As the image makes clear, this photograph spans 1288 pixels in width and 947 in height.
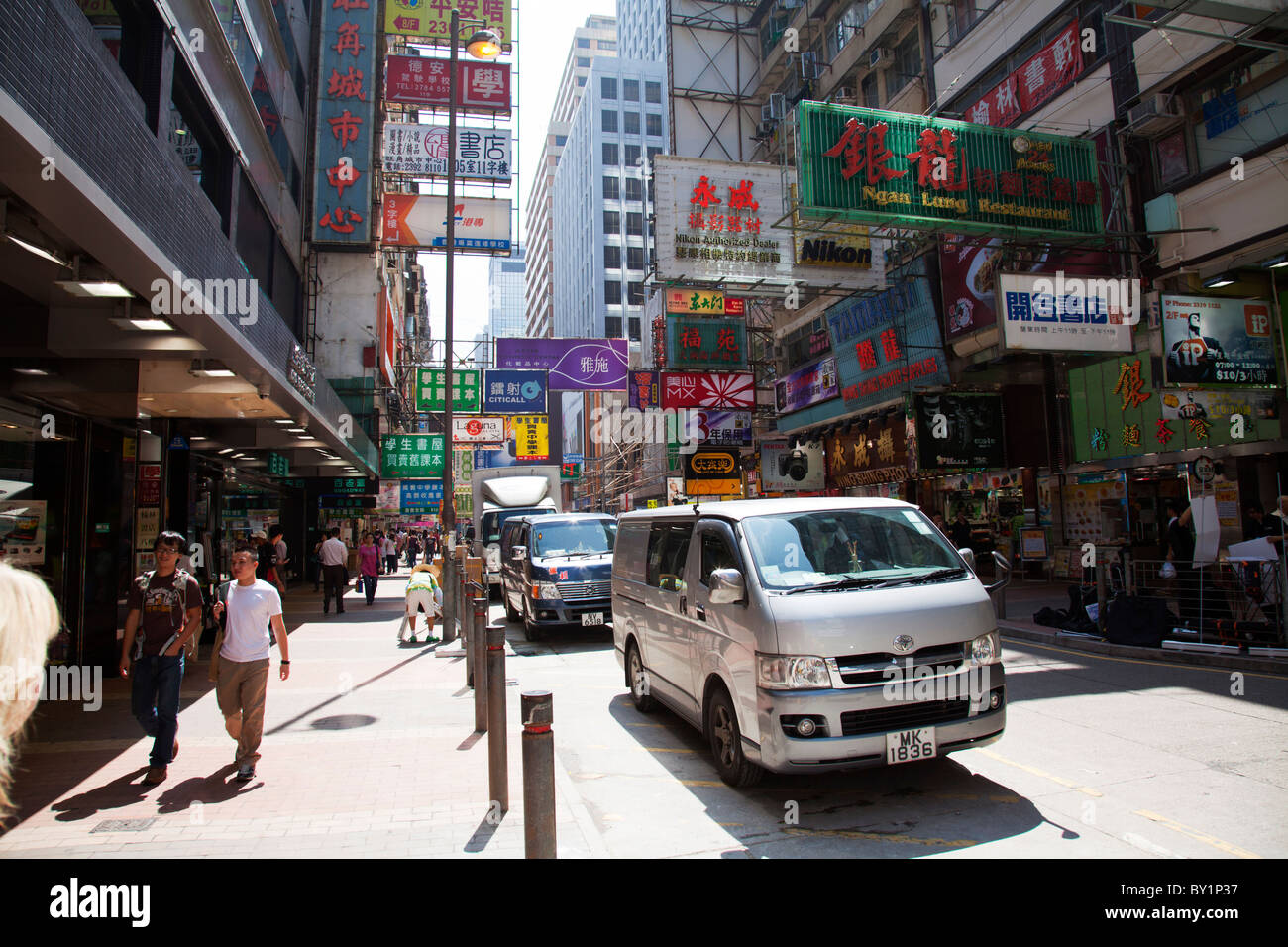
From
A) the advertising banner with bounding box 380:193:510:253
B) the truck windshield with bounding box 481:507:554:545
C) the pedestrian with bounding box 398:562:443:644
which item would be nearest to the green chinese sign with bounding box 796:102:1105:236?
the pedestrian with bounding box 398:562:443:644

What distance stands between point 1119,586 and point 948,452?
267 inches

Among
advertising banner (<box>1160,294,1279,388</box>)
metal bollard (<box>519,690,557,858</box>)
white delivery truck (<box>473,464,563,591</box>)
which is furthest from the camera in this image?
white delivery truck (<box>473,464,563,591</box>)

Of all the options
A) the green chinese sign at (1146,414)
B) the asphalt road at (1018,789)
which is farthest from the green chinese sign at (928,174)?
the asphalt road at (1018,789)

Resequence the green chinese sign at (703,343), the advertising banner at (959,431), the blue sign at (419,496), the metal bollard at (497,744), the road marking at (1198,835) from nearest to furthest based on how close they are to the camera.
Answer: the road marking at (1198,835)
the metal bollard at (497,744)
the advertising banner at (959,431)
the green chinese sign at (703,343)
the blue sign at (419,496)

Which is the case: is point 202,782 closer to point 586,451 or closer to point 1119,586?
point 1119,586

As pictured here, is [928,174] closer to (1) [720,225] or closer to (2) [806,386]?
(1) [720,225]

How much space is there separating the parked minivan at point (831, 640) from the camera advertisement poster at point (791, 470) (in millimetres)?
18854

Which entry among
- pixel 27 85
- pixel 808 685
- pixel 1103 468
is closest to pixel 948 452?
pixel 1103 468

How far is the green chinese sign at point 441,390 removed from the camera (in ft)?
77.8

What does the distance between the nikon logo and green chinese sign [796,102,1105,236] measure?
6.19m

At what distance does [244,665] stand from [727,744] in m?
3.78

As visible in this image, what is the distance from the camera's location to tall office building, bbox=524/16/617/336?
99.2m

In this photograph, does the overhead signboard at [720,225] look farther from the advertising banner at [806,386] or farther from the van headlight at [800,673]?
the van headlight at [800,673]

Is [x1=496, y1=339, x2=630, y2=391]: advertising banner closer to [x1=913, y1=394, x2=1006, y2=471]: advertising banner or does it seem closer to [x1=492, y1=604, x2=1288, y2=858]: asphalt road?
[x1=913, y1=394, x2=1006, y2=471]: advertising banner
